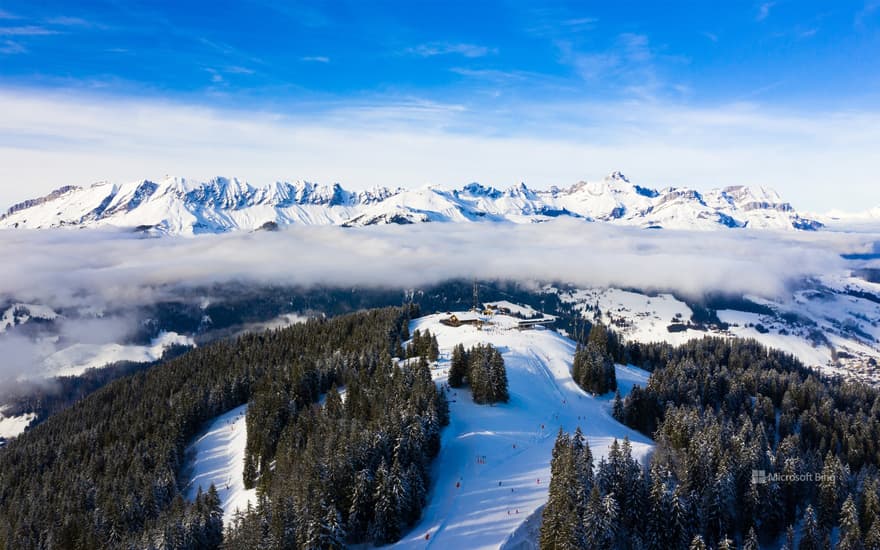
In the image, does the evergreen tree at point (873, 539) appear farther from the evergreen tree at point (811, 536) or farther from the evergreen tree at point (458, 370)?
the evergreen tree at point (458, 370)

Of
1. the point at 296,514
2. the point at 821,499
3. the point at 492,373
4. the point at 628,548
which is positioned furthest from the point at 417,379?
the point at 821,499

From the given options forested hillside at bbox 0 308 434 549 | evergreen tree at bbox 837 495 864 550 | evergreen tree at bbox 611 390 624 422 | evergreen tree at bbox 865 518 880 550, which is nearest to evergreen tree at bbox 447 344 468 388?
forested hillside at bbox 0 308 434 549

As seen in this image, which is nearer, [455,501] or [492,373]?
[455,501]

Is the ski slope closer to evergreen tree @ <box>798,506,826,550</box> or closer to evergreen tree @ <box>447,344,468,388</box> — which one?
evergreen tree @ <box>447,344,468,388</box>

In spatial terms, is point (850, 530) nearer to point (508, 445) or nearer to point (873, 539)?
point (873, 539)

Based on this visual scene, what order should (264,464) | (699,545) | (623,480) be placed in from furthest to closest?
1. (264,464)
2. (623,480)
3. (699,545)

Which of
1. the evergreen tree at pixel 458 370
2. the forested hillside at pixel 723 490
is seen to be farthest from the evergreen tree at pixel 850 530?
the evergreen tree at pixel 458 370

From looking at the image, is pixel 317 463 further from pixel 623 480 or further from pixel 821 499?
pixel 821 499
